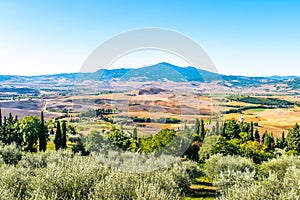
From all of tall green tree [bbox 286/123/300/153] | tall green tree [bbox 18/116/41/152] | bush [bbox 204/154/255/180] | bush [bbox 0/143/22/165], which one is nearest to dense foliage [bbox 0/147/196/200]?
bush [bbox 204/154/255/180]

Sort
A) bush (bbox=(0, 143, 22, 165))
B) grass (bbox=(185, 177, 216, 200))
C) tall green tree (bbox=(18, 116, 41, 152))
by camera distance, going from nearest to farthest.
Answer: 1. grass (bbox=(185, 177, 216, 200))
2. bush (bbox=(0, 143, 22, 165))
3. tall green tree (bbox=(18, 116, 41, 152))

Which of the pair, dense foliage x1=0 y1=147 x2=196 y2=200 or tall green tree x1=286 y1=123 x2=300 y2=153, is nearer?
dense foliage x1=0 y1=147 x2=196 y2=200

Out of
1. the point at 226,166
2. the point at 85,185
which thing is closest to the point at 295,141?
the point at 226,166

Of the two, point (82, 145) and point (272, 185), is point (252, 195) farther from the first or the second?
point (82, 145)

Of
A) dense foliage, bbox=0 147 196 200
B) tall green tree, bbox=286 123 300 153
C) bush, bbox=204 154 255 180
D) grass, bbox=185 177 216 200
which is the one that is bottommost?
tall green tree, bbox=286 123 300 153

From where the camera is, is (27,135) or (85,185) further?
(27,135)

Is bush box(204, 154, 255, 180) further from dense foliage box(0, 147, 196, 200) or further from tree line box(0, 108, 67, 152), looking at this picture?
tree line box(0, 108, 67, 152)

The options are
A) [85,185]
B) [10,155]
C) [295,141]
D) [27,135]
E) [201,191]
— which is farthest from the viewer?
[295,141]

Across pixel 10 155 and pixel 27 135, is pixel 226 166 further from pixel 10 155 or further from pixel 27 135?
pixel 27 135

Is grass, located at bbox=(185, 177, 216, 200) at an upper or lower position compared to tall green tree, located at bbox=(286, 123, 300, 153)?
upper

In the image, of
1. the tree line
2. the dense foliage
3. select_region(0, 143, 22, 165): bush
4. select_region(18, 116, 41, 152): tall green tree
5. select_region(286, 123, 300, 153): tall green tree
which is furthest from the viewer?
select_region(286, 123, 300, 153): tall green tree

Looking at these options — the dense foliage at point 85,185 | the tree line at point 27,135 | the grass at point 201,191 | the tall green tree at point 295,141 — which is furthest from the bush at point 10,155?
the tall green tree at point 295,141

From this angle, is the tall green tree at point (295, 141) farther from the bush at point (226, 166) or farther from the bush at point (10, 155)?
the bush at point (10, 155)

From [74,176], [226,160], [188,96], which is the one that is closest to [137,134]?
[188,96]
